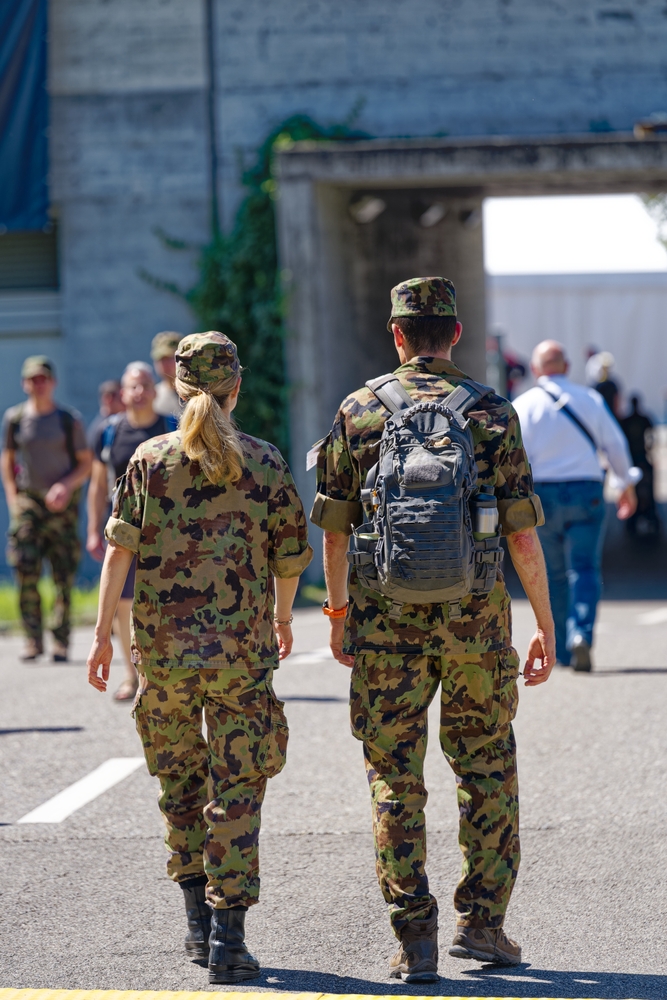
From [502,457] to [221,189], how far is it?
1210cm

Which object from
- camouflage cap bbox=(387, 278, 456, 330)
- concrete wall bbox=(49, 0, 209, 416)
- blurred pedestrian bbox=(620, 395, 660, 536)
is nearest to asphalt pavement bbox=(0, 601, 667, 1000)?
camouflage cap bbox=(387, 278, 456, 330)

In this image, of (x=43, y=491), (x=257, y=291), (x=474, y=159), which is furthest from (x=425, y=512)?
(x=257, y=291)

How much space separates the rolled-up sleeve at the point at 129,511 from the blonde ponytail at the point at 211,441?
0.19 m

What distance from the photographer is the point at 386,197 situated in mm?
17375

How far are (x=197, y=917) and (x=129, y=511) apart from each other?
1.19 meters

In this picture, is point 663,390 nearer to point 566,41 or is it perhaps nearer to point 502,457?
point 566,41

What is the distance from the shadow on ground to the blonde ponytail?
1.40 metres

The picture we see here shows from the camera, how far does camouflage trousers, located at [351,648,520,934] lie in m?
3.96

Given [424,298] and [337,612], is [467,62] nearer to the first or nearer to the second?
[424,298]

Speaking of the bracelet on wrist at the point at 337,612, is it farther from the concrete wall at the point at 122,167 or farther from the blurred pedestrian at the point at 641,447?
the blurred pedestrian at the point at 641,447

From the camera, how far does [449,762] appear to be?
4.03 meters

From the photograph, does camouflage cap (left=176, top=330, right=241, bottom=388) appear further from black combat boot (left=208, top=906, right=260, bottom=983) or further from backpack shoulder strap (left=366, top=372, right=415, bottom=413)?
black combat boot (left=208, top=906, right=260, bottom=983)

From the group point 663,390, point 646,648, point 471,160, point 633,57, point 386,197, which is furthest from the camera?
point 663,390

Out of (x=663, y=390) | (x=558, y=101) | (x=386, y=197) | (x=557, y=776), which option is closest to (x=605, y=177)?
(x=558, y=101)
